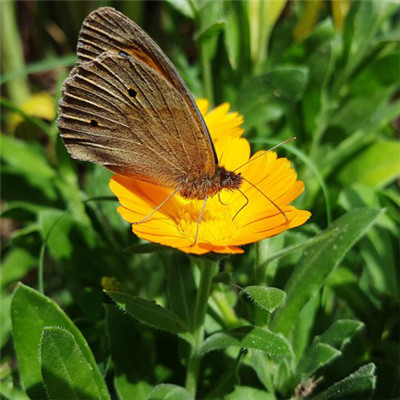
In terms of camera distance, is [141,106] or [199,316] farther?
[141,106]

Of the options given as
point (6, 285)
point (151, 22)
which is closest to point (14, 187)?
point (6, 285)

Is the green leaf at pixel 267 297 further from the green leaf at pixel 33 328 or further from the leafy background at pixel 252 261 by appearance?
the green leaf at pixel 33 328

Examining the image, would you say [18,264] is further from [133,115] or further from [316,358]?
[316,358]

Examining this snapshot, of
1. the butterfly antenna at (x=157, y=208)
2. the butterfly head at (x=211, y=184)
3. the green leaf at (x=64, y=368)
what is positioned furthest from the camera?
the butterfly head at (x=211, y=184)

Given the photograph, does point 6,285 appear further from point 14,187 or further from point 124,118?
point 124,118

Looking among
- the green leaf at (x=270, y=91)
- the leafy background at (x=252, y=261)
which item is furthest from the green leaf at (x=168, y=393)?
the green leaf at (x=270, y=91)

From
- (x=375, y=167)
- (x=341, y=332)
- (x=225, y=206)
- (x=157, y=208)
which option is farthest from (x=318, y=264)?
(x=375, y=167)
